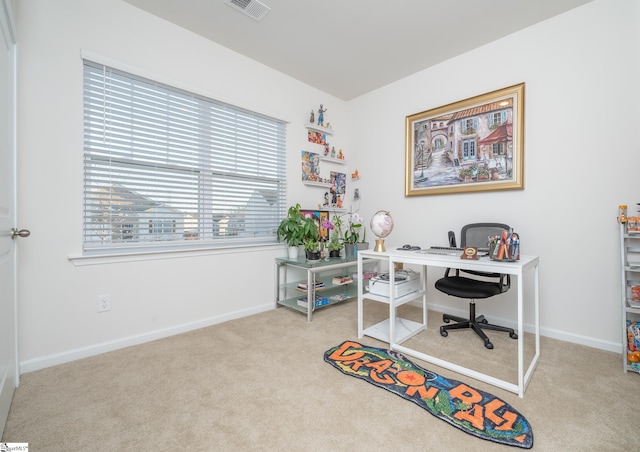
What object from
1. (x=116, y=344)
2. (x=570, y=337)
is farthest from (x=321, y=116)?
(x=570, y=337)

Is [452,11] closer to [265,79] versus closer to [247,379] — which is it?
[265,79]

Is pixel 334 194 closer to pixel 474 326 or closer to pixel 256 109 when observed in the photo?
pixel 256 109

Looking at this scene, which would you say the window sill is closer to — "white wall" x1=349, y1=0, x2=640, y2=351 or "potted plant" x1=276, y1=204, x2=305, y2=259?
"potted plant" x1=276, y1=204, x2=305, y2=259

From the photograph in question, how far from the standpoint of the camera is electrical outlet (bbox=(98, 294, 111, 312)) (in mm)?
2080

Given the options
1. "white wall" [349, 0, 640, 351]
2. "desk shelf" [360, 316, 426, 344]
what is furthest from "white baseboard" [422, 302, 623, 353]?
"desk shelf" [360, 316, 426, 344]

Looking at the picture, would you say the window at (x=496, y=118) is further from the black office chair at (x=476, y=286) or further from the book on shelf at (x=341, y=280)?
the book on shelf at (x=341, y=280)

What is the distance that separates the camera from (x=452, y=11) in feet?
7.29

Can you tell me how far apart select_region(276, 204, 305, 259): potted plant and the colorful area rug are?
122 cm

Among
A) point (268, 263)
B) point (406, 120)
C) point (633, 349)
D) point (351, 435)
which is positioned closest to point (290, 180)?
point (268, 263)

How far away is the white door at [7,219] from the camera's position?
1371mm

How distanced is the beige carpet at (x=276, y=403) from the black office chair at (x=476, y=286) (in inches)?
8.0

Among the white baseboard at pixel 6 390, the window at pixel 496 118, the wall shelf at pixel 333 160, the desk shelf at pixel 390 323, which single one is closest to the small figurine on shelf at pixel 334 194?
the wall shelf at pixel 333 160

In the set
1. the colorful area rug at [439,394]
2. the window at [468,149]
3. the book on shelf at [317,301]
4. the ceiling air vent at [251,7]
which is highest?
the ceiling air vent at [251,7]

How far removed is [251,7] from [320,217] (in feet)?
6.88
